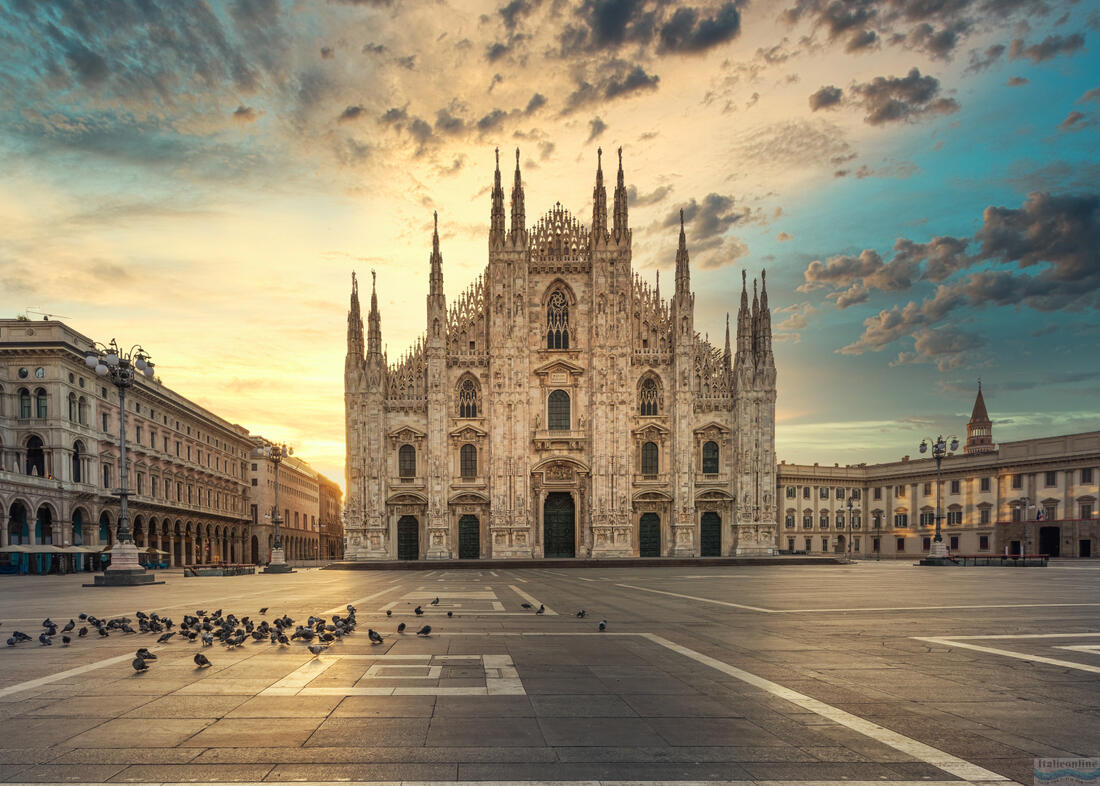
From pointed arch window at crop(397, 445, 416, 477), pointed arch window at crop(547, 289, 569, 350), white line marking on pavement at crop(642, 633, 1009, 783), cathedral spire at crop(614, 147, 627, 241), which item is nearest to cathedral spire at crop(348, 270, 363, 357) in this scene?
pointed arch window at crop(397, 445, 416, 477)

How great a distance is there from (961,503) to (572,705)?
287 feet

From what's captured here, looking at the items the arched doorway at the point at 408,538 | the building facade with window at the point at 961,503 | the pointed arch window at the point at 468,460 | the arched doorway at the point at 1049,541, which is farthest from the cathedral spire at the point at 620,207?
the arched doorway at the point at 1049,541

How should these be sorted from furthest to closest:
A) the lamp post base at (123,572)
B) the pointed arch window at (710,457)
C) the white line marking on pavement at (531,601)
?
the pointed arch window at (710,457) → the lamp post base at (123,572) → the white line marking on pavement at (531,601)

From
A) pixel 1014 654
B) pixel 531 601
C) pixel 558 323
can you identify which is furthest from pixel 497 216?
pixel 1014 654

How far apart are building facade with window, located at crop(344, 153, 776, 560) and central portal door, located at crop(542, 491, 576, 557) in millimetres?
101

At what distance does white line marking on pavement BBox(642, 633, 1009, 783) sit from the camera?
5.04 m

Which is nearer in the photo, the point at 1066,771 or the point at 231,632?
the point at 1066,771

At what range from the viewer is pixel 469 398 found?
5694 cm

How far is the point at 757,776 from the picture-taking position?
4.98 metres

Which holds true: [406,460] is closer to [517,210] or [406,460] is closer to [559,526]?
[559,526]

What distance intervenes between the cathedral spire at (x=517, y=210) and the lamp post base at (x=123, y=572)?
114ft

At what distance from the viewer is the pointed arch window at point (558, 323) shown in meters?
57.6

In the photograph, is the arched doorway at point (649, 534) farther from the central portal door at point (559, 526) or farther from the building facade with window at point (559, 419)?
the central portal door at point (559, 526)

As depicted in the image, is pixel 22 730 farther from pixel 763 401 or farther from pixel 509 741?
pixel 763 401
